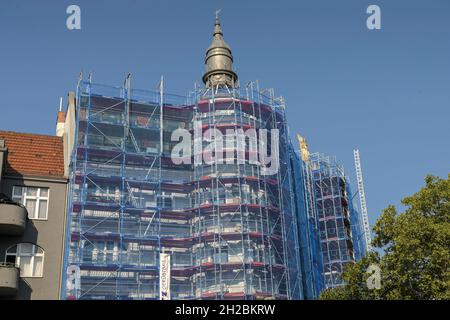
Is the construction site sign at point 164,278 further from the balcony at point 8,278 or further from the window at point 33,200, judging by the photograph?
the balcony at point 8,278

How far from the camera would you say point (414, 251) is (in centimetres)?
2623

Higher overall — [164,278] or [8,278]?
[164,278]

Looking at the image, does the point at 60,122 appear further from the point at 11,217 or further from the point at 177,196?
the point at 11,217

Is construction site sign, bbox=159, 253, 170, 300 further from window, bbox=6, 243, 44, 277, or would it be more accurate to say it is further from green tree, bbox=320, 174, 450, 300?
green tree, bbox=320, 174, 450, 300

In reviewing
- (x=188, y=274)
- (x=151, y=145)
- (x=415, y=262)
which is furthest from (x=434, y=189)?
(x=151, y=145)

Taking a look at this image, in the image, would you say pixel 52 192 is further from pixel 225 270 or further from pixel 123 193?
pixel 225 270

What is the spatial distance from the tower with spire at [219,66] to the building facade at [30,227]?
26.8 m

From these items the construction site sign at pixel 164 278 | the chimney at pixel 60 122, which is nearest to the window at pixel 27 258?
the construction site sign at pixel 164 278

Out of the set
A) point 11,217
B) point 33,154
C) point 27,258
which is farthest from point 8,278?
point 33,154

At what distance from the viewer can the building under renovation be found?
3950cm

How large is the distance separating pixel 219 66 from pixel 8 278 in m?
35.3

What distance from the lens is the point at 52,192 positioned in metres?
30.4
